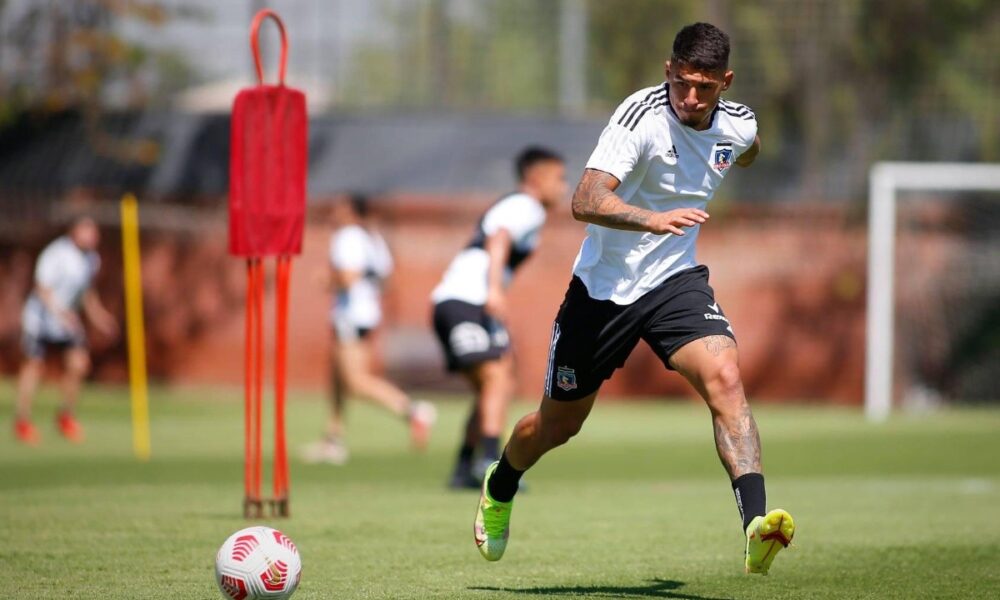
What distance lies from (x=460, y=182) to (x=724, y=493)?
51.2ft

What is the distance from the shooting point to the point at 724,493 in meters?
12.2

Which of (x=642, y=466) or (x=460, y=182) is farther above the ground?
(x=460, y=182)

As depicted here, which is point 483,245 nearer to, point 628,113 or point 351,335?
point 351,335

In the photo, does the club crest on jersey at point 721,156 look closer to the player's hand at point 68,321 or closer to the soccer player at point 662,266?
the soccer player at point 662,266

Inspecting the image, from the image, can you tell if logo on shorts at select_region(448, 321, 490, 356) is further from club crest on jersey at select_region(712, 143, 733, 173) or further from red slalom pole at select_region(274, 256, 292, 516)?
club crest on jersey at select_region(712, 143, 733, 173)

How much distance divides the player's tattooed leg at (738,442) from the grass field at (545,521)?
0.64m

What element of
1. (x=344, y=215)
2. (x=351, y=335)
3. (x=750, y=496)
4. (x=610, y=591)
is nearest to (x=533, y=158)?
Answer: (x=344, y=215)

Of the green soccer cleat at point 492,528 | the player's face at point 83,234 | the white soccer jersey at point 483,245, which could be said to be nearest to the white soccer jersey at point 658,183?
the green soccer cleat at point 492,528

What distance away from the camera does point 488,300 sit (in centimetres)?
1159

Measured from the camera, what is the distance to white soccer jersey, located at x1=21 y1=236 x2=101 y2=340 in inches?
729

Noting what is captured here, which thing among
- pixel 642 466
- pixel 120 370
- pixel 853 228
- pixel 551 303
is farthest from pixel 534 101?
pixel 642 466

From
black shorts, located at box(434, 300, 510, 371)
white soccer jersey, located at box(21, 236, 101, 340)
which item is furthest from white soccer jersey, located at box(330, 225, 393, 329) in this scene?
white soccer jersey, located at box(21, 236, 101, 340)

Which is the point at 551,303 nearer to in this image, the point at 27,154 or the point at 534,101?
the point at 534,101

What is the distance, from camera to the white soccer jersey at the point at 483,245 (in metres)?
11.8
